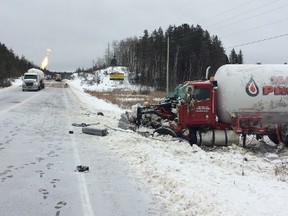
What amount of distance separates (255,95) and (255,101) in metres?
0.22

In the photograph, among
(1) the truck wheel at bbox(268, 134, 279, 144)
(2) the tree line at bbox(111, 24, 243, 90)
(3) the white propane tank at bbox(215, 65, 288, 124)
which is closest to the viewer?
(3) the white propane tank at bbox(215, 65, 288, 124)

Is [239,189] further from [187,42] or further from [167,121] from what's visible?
[187,42]

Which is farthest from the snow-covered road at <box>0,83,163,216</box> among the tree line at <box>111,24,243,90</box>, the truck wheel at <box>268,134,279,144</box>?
the tree line at <box>111,24,243,90</box>

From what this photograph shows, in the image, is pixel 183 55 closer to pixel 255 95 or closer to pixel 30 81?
pixel 30 81

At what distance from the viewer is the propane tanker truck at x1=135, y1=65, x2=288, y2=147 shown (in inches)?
626

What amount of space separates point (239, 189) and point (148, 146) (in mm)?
5241

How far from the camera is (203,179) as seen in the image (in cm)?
873

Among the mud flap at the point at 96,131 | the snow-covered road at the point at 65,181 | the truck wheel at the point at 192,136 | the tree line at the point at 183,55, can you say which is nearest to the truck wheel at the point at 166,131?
the truck wheel at the point at 192,136

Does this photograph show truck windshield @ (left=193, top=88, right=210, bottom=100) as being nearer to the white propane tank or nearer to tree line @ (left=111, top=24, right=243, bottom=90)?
the white propane tank

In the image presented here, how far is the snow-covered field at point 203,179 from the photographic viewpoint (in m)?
6.89

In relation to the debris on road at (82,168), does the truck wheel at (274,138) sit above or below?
below

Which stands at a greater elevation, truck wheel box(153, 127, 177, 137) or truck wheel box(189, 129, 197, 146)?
truck wheel box(153, 127, 177, 137)

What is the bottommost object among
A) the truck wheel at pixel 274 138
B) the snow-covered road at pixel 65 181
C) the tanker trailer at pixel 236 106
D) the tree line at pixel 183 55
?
the truck wheel at pixel 274 138

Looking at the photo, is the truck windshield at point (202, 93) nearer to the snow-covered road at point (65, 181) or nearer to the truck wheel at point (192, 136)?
the truck wheel at point (192, 136)
